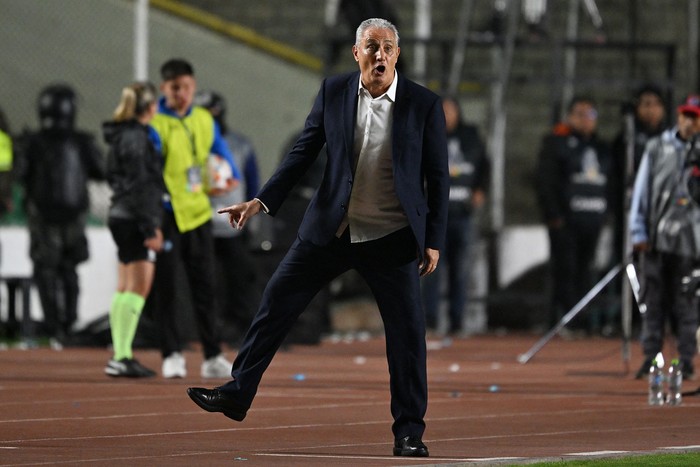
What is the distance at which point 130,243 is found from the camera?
44.4 ft

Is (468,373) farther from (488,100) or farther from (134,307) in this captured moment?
(488,100)

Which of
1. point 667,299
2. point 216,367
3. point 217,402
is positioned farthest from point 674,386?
point 217,402

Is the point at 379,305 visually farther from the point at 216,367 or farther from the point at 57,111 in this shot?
the point at 57,111

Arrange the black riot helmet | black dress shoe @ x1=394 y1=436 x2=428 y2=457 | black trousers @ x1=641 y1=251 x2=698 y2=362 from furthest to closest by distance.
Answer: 1. the black riot helmet
2. black trousers @ x1=641 y1=251 x2=698 y2=362
3. black dress shoe @ x1=394 y1=436 x2=428 y2=457

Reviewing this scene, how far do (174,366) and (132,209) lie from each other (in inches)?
46.5

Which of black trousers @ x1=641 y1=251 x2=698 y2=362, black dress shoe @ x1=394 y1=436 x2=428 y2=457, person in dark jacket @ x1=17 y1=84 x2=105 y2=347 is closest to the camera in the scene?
black dress shoe @ x1=394 y1=436 x2=428 y2=457

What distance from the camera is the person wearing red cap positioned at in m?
13.5

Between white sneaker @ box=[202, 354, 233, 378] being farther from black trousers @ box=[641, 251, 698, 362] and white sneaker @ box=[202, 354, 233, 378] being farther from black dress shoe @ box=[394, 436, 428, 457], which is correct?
black dress shoe @ box=[394, 436, 428, 457]

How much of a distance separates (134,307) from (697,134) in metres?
4.04

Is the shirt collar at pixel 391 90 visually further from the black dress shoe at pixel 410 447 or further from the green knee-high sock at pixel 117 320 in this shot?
the green knee-high sock at pixel 117 320

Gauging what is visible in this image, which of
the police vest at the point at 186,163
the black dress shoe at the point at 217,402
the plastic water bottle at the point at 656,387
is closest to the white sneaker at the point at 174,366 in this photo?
the police vest at the point at 186,163

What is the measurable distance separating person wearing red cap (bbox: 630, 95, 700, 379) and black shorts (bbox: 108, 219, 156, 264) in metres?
3.39

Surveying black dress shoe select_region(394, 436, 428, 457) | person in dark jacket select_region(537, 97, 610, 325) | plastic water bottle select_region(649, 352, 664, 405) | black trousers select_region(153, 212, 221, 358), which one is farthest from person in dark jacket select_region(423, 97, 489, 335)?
black dress shoe select_region(394, 436, 428, 457)

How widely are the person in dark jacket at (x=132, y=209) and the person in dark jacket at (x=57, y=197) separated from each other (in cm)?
473
